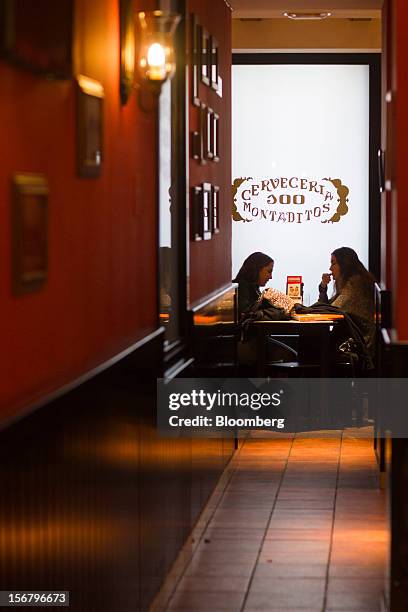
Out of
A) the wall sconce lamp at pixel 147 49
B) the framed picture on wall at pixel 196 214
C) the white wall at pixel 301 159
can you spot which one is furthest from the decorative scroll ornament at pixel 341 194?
the wall sconce lamp at pixel 147 49

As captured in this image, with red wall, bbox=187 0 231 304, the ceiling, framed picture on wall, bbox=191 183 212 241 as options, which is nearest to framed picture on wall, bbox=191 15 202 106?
red wall, bbox=187 0 231 304

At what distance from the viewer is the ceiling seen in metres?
8.67

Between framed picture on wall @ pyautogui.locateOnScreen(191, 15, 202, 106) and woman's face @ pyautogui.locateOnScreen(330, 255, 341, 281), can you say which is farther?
woman's face @ pyautogui.locateOnScreen(330, 255, 341, 281)

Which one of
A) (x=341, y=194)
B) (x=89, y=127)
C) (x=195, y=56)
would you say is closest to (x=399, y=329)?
(x=89, y=127)

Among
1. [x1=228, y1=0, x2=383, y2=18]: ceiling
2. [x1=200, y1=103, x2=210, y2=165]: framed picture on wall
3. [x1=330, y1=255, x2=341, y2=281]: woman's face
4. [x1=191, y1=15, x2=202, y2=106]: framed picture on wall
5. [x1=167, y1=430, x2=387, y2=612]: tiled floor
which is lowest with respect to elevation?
[x1=167, y1=430, x2=387, y2=612]: tiled floor

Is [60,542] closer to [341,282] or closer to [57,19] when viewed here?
[57,19]

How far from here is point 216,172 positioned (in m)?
7.79

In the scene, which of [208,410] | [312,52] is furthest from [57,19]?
[312,52]

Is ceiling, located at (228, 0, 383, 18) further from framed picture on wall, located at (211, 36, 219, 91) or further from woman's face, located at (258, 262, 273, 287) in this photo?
woman's face, located at (258, 262, 273, 287)

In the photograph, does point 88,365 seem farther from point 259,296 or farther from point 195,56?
point 259,296

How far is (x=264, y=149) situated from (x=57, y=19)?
341 inches

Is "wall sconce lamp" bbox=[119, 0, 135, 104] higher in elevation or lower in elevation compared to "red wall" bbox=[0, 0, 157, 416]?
higher

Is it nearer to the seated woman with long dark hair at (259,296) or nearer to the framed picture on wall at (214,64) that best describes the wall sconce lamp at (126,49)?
the framed picture on wall at (214,64)

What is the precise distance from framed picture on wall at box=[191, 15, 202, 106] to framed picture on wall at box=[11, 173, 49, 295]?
11.2 ft
